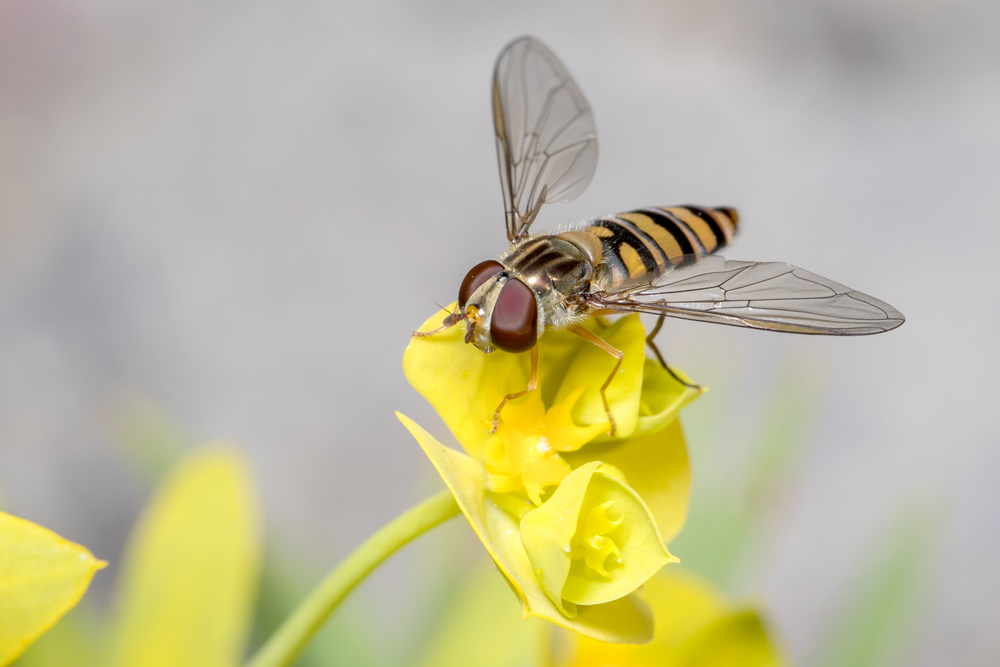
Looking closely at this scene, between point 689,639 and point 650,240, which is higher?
point 650,240

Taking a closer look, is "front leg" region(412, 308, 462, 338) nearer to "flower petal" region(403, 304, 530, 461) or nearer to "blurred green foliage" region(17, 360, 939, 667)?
"flower petal" region(403, 304, 530, 461)

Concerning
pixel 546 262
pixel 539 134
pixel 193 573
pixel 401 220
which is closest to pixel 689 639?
pixel 546 262

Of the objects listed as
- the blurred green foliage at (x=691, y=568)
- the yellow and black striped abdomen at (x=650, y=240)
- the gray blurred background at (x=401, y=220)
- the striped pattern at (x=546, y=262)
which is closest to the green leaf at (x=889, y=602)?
the blurred green foliage at (x=691, y=568)

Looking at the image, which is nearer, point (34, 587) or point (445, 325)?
point (34, 587)

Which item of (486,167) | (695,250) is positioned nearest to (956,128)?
(486,167)

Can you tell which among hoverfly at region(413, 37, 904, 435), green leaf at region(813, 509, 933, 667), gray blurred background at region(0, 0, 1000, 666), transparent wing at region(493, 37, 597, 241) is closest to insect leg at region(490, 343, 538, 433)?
hoverfly at region(413, 37, 904, 435)

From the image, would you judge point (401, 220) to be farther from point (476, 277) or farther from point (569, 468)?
point (569, 468)
